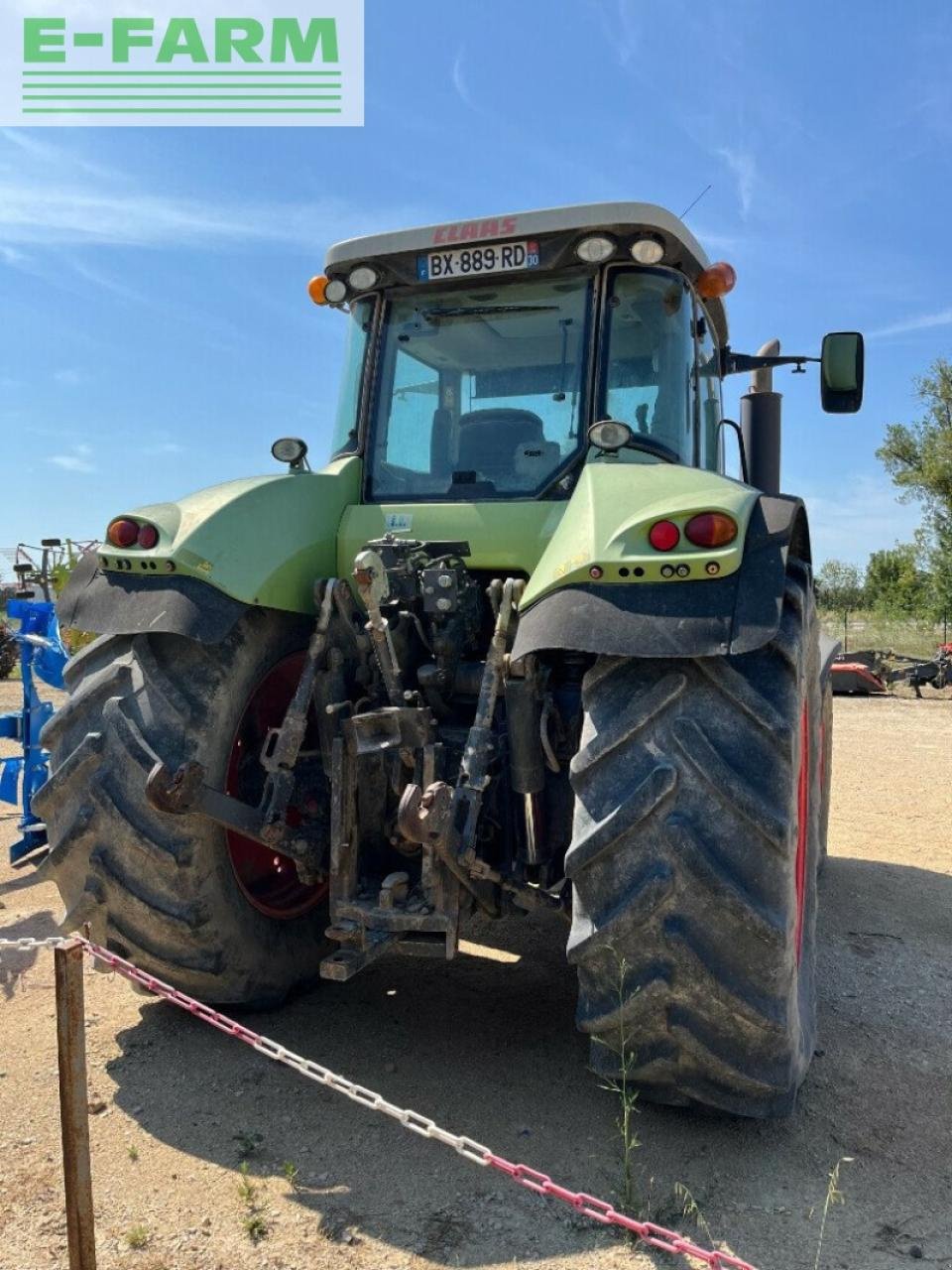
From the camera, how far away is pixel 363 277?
3928 mm

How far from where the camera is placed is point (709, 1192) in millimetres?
2555

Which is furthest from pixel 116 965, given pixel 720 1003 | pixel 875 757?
pixel 875 757

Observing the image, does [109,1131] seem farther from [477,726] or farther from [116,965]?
[477,726]

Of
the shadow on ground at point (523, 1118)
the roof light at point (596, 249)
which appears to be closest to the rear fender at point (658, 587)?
the roof light at point (596, 249)

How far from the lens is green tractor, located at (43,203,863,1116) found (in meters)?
2.53

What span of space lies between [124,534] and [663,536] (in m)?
1.70

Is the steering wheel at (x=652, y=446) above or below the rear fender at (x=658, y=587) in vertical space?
above

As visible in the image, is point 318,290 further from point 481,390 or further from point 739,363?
point 739,363

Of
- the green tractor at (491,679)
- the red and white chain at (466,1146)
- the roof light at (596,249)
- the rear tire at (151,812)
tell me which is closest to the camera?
the red and white chain at (466,1146)

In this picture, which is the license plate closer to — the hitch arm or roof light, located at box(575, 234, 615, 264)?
roof light, located at box(575, 234, 615, 264)

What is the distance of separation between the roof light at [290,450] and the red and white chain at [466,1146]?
6.14 ft

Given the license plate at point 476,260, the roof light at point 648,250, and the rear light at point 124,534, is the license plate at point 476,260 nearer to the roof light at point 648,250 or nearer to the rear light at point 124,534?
the roof light at point 648,250

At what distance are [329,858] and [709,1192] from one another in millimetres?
1388

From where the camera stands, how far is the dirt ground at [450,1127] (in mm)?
2389
